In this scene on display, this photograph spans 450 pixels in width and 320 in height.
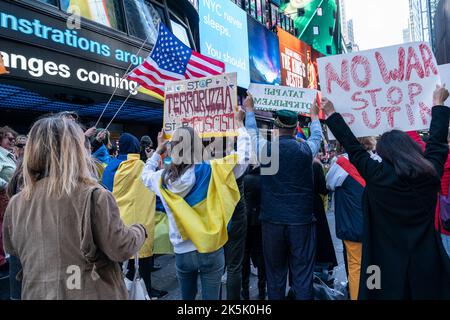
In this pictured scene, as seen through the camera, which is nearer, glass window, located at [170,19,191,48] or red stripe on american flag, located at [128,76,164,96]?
red stripe on american flag, located at [128,76,164,96]

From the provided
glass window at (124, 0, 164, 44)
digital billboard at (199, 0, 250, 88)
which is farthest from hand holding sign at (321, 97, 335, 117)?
digital billboard at (199, 0, 250, 88)

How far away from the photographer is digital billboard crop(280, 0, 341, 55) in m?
30.0

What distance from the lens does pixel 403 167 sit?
7.27 ft

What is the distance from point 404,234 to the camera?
2.30m

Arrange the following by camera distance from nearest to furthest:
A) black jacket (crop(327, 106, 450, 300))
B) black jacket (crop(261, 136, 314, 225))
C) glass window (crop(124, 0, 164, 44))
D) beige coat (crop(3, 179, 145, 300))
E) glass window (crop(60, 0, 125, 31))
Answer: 1. beige coat (crop(3, 179, 145, 300))
2. black jacket (crop(327, 106, 450, 300))
3. black jacket (crop(261, 136, 314, 225))
4. glass window (crop(60, 0, 125, 31))
5. glass window (crop(124, 0, 164, 44))

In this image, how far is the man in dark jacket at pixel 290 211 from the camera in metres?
3.44

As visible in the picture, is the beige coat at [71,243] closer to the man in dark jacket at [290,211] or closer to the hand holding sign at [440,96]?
the man in dark jacket at [290,211]

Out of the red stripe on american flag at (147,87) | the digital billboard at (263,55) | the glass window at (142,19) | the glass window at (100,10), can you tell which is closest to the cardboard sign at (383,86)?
the red stripe on american flag at (147,87)

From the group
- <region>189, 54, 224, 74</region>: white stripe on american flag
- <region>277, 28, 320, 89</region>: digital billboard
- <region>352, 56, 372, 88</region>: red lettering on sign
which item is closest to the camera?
<region>352, 56, 372, 88</region>: red lettering on sign

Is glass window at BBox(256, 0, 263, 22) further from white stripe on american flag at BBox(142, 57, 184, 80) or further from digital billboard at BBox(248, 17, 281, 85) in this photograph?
white stripe on american flag at BBox(142, 57, 184, 80)

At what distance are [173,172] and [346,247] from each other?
7.02ft

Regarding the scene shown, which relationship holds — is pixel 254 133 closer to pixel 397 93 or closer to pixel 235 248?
pixel 235 248
